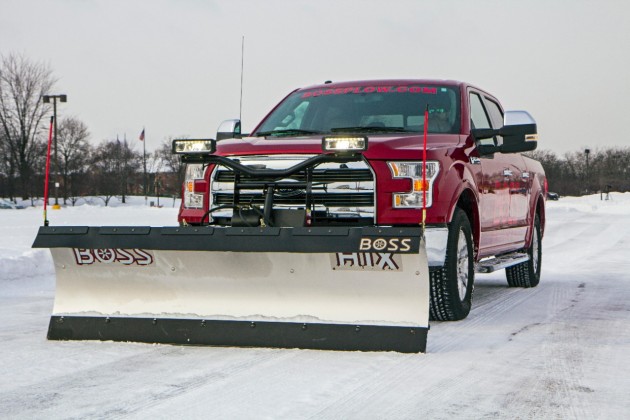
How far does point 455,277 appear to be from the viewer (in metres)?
5.88

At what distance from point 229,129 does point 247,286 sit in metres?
2.41

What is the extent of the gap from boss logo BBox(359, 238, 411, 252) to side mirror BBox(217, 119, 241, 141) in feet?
8.95

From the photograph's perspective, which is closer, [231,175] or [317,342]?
[317,342]

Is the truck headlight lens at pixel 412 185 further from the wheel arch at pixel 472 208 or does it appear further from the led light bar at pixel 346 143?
the wheel arch at pixel 472 208

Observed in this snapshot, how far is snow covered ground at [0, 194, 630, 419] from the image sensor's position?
3.60 meters

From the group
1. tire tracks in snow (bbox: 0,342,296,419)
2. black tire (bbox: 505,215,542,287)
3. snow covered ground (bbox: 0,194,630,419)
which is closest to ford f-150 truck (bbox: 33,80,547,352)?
snow covered ground (bbox: 0,194,630,419)

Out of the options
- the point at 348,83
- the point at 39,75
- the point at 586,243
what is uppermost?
the point at 39,75

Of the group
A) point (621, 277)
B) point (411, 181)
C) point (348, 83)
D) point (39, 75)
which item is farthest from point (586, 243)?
point (39, 75)

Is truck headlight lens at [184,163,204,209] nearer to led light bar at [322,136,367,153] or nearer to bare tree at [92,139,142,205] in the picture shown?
led light bar at [322,136,367,153]

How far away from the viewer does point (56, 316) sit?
17.6 feet

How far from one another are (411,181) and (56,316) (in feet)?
7.85

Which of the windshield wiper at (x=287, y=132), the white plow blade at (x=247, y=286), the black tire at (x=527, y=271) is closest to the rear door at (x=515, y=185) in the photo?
the black tire at (x=527, y=271)

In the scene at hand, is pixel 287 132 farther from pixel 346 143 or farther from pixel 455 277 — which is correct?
pixel 455 277

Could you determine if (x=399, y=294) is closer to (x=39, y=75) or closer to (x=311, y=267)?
(x=311, y=267)
